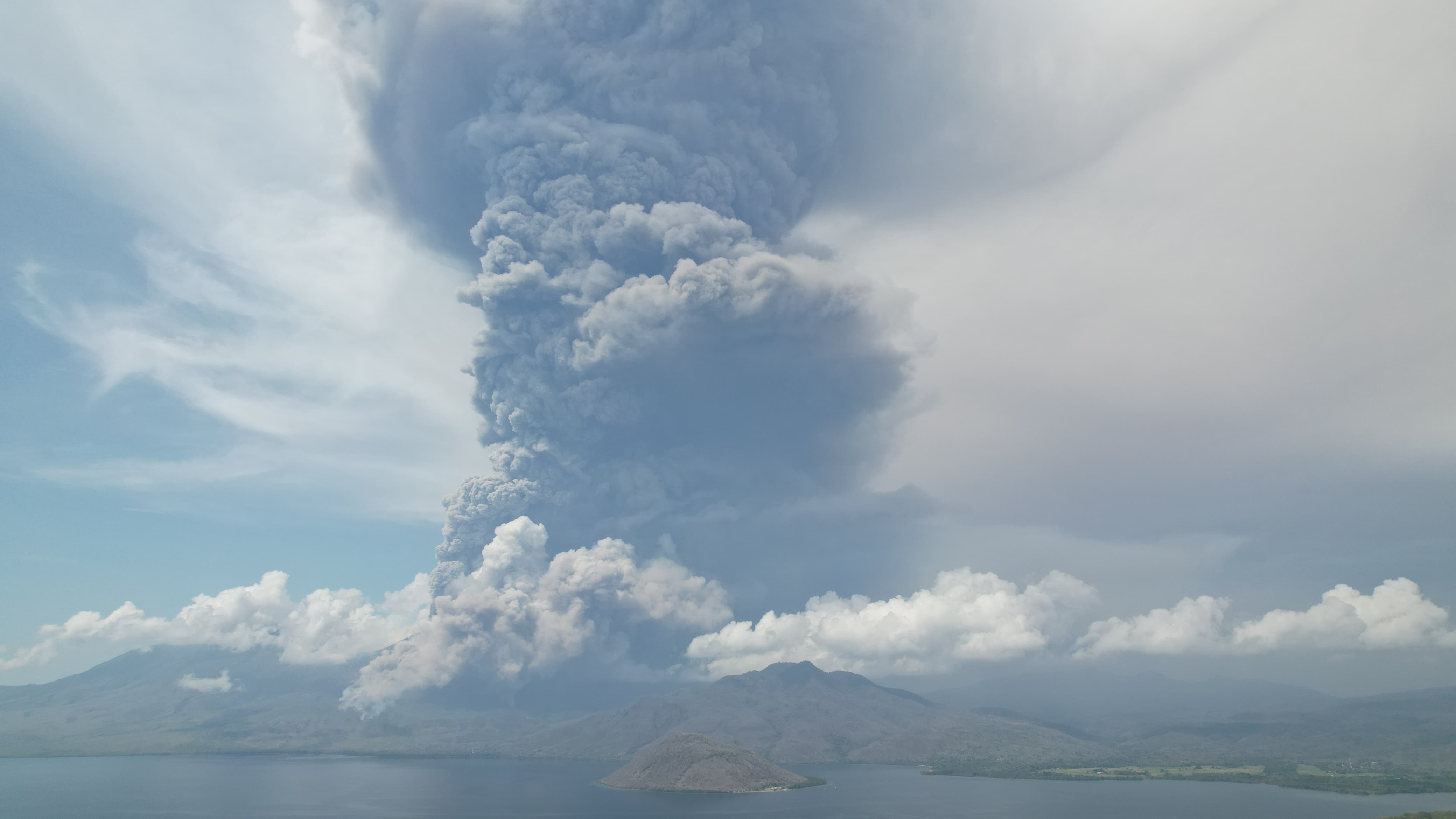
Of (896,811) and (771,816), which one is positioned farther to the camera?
(896,811)

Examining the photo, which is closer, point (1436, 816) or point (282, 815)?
point (1436, 816)

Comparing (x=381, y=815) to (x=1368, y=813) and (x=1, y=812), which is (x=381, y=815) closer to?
(x=1, y=812)

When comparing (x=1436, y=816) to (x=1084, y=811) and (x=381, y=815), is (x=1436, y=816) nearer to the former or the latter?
(x=1084, y=811)

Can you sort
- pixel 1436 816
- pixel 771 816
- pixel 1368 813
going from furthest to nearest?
pixel 1368 813
pixel 771 816
pixel 1436 816

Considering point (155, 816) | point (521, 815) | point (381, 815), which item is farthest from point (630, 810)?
point (155, 816)

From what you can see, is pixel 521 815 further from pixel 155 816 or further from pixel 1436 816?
pixel 1436 816

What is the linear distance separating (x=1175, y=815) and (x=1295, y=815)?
29.8m

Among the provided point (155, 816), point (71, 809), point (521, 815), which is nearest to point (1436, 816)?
point (521, 815)

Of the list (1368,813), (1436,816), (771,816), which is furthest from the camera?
(1368,813)

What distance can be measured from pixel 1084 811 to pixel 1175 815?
1951 centimetres

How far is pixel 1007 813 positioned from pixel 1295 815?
66576 millimetres

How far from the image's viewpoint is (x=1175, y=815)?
618 feet

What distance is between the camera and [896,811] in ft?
646

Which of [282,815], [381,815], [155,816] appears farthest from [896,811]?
[155,816]
